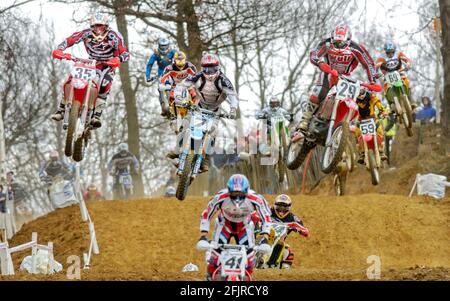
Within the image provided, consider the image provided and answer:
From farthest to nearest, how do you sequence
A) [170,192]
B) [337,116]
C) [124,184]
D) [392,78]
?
[170,192] → [124,184] → [392,78] → [337,116]

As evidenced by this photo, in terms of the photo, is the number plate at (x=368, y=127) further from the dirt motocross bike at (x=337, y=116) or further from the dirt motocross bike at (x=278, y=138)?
the dirt motocross bike at (x=278, y=138)

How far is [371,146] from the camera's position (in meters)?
18.5

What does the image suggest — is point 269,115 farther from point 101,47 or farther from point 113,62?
point 113,62

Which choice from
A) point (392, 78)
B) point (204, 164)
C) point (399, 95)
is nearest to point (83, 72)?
point (204, 164)

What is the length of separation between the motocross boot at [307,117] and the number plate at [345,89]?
0.89 m

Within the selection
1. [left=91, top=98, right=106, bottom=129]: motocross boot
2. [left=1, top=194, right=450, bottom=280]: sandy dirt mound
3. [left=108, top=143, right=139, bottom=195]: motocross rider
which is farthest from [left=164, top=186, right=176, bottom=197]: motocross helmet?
[left=91, top=98, right=106, bottom=129]: motocross boot

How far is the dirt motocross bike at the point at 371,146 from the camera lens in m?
18.3

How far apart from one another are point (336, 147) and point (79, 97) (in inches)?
178

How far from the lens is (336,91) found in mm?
17000

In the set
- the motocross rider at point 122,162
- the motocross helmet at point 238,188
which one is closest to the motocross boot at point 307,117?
the motocross helmet at point 238,188

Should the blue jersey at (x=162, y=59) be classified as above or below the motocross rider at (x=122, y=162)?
above

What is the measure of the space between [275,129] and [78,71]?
22.1 ft

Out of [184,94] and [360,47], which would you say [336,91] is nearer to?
[360,47]

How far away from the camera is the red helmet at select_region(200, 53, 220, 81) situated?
16.9m
